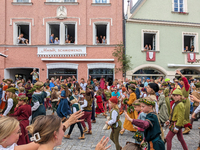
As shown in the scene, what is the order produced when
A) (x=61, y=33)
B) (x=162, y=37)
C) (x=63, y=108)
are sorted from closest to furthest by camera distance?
(x=63, y=108) < (x=61, y=33) < (x=162, y=37)

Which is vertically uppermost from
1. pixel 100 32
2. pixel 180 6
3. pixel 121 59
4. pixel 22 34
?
pixel 180 6

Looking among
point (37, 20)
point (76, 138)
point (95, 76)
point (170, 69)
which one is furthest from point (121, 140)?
point (37, 20)

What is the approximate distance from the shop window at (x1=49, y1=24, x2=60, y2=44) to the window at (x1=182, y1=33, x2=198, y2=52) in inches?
449

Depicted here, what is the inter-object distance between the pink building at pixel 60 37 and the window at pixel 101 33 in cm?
9

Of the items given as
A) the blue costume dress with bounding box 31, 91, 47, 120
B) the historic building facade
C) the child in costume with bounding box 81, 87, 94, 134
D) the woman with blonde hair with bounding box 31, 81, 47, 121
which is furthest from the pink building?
the blue costume dress with bounding box 31, 91, 47, 120

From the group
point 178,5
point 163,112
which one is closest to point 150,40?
point 178,5

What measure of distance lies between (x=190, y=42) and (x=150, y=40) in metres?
3.97

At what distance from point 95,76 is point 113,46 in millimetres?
2986

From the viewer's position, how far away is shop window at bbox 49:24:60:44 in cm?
1662

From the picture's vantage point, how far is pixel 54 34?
1744 cm

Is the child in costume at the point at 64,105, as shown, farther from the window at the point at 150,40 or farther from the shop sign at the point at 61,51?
the window at the point at 150,40

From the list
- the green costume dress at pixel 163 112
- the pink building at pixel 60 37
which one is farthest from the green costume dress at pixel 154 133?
the pink building at pixel 60 37

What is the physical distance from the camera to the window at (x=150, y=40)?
17.0m

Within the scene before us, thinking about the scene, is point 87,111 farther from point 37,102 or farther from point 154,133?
point 154,133
